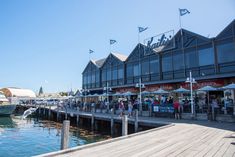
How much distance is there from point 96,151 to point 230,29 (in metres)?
19.9

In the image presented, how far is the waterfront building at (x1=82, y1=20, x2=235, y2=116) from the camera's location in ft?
68.0

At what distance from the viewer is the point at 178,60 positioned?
81.3ft

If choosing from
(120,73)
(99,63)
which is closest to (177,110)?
(120,73)

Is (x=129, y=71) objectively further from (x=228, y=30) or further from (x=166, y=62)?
(x=228, y=30)

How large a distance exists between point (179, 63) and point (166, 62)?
76.9 inches

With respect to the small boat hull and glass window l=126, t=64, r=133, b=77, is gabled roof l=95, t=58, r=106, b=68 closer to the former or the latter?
glass window l=126, t=64, r=133, b=77

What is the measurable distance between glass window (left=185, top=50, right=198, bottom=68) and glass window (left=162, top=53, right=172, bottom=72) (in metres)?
2.24

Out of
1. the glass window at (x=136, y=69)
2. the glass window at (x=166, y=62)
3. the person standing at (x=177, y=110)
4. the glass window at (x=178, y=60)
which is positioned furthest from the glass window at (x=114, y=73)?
the person standing at (x=177, y=110)

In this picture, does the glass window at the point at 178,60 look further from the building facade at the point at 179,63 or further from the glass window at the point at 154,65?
the glass window at the point at 154,65

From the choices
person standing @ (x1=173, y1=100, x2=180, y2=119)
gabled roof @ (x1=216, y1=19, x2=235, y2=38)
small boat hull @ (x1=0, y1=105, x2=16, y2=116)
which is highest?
gabled roof @ (x1=216, y1=19, x2=235, y2=38)

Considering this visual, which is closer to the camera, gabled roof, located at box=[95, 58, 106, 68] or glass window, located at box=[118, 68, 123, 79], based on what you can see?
glass window, located at box=[118, 68, 123, 79]

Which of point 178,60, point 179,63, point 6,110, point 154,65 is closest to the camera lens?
point 179,63

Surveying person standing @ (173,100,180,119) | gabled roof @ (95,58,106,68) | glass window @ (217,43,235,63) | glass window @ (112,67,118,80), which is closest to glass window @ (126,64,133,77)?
glass window @ (112,67,118,80)

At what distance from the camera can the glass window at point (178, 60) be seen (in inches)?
957
